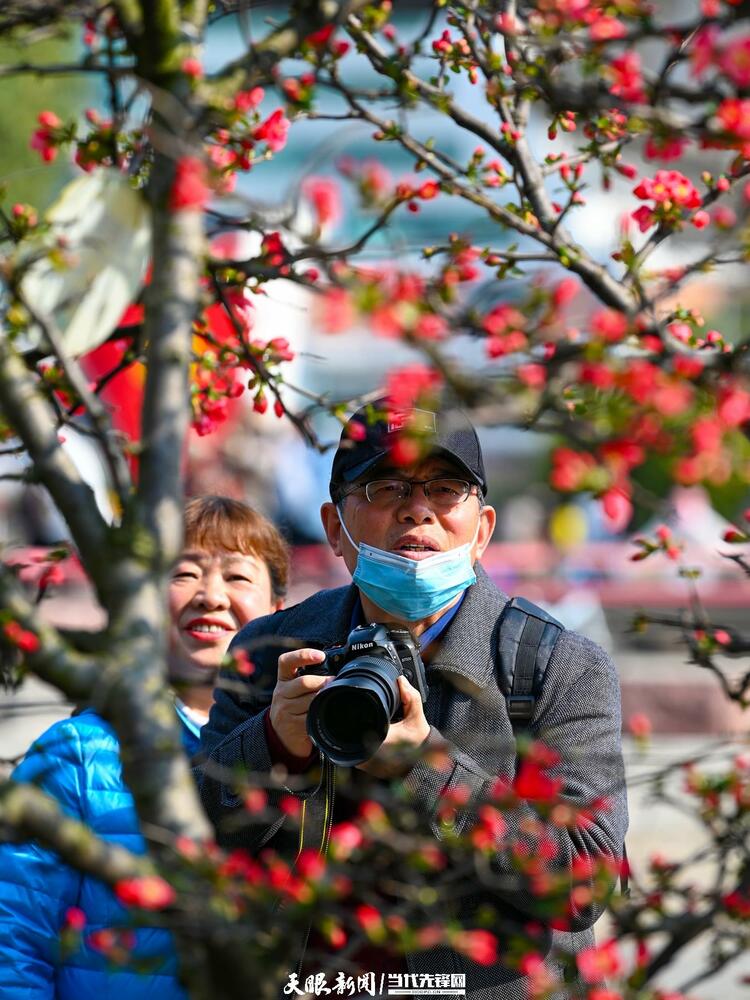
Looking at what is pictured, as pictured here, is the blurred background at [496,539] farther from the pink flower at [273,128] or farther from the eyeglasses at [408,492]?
the eyeglasses at [408,492]

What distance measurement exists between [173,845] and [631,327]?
80cm

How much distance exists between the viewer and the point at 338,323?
1487mm

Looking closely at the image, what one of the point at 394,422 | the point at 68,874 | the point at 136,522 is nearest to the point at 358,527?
the point at 394,422

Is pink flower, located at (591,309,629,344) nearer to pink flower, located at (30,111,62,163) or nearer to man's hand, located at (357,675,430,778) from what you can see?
man's hand, located at (357,675,430,778)

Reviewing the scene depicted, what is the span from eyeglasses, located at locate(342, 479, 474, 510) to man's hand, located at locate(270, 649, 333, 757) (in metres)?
0.39

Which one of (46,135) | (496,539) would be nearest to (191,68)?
(46,135)

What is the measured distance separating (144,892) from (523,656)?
1198mm

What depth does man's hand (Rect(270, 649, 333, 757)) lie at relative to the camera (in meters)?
2.32

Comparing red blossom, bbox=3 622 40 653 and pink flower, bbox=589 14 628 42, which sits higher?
pink flower, bbox=589 14 628 42

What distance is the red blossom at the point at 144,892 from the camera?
56.8 inches

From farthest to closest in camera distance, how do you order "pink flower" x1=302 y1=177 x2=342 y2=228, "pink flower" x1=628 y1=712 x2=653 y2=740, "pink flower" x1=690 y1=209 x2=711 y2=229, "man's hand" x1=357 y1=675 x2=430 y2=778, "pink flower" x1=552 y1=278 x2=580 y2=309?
"pink flower" x1=690 y1=209 x2=711 y2=229 → "man's hand" x1=357 y1=675 x2=430 y2=778 → "pink flower" x1=628 y1=712 x2=653 y2=740 → "pink flower" x1=302 y1=177 x2=342 y2=228 → "pink flower" x1=552 y1=278 x2=580 y2=309

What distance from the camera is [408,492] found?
8.50 ft

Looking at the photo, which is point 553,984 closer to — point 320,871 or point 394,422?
point 320,871

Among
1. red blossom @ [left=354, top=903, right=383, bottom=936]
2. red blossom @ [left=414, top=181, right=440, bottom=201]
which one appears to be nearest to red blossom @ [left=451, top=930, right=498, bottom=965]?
red blossom @ [left=354, top=903, right=383, bottom=936]
